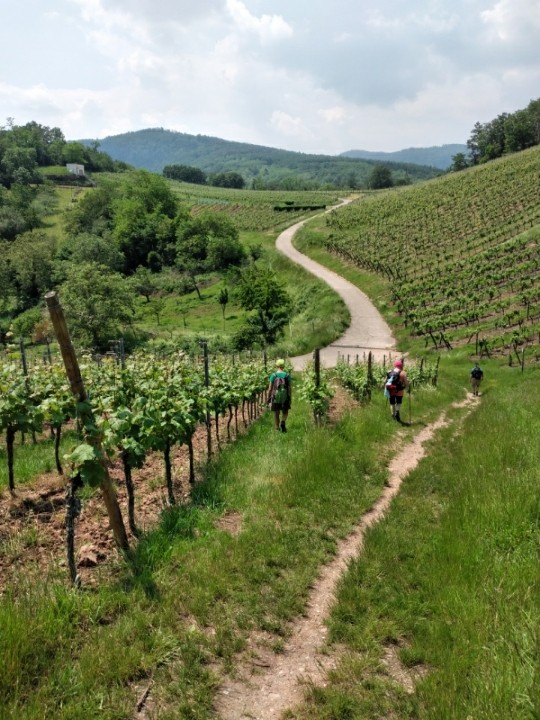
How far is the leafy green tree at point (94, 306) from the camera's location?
4578 cm

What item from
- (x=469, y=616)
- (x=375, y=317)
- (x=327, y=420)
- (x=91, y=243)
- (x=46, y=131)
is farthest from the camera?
(x=46, y=131)

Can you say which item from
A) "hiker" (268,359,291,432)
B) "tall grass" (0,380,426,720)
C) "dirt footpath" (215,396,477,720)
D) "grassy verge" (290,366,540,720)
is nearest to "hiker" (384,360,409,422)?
"hiker" (268,359,291,432)

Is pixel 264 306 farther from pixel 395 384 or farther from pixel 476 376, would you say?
pixel 395 384

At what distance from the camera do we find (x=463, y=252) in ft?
162

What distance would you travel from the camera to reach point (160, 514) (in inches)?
268

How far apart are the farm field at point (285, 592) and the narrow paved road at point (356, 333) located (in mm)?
22796

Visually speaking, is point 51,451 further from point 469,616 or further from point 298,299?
point 298,299

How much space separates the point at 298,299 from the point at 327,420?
135ft

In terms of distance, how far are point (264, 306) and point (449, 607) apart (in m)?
42.7

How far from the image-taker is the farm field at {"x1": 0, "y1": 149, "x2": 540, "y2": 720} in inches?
149

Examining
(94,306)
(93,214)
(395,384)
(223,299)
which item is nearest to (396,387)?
(395,384)

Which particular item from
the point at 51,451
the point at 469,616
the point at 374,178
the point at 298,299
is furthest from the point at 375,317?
the point at 374,178

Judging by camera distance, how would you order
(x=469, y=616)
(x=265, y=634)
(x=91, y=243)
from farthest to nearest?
(x=91, y=243) < (x=265, y=634) < (x=469, y=616)

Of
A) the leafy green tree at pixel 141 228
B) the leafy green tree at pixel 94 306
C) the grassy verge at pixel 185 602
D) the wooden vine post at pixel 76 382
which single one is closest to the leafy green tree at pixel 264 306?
the leafy green tree at pixel 94 306
